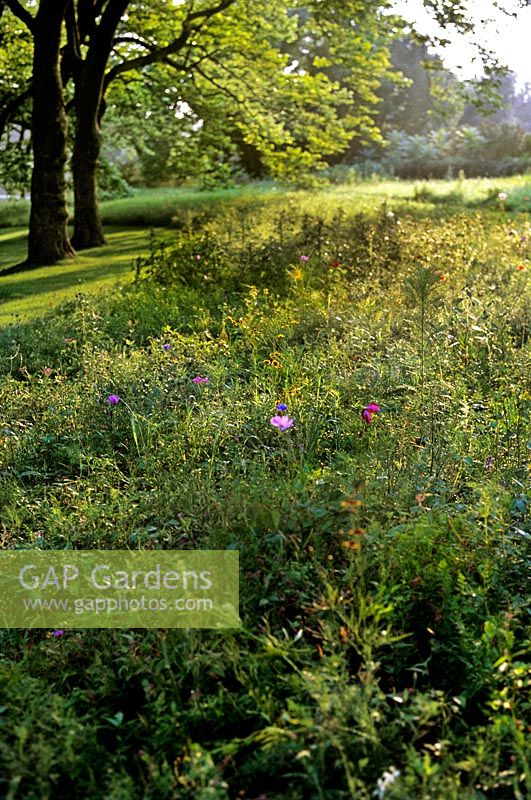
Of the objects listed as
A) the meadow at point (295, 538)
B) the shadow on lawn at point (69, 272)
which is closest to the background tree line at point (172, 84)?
the shadow on lawn at point (69, 272)

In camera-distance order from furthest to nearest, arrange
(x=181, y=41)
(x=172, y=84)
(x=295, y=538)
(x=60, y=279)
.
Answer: (x=172, y=84) → (x=181, y=41) → (x=60, y=279) → (x=295, y=538)

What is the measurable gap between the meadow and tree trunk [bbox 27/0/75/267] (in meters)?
5.73

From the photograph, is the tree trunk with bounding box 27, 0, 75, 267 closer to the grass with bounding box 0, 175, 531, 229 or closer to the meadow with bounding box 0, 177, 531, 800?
the grass with bounding box 0, 175, 531, 229

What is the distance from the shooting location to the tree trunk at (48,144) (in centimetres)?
1170

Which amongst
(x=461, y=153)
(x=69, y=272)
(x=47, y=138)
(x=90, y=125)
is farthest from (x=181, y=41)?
(x=461, y=153)

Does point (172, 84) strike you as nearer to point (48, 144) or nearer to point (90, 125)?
point (90, 125)

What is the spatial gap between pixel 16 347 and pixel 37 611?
12.4 feet

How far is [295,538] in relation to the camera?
118 inches

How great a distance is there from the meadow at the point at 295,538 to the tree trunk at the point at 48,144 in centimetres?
573

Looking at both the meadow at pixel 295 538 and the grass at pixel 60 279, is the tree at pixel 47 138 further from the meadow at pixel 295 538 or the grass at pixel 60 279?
the meadow at pixel 295 538

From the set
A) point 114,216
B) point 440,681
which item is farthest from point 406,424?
point 114,216

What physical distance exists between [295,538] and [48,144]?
10513 mm

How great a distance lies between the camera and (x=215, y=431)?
4.28 m

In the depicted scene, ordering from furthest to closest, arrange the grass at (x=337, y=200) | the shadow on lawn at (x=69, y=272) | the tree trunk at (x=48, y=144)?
the grass at (x=337, y=200) → the tree trunk at (x=48, y=144) → the shadow on lawn at (x=69, y=272)
